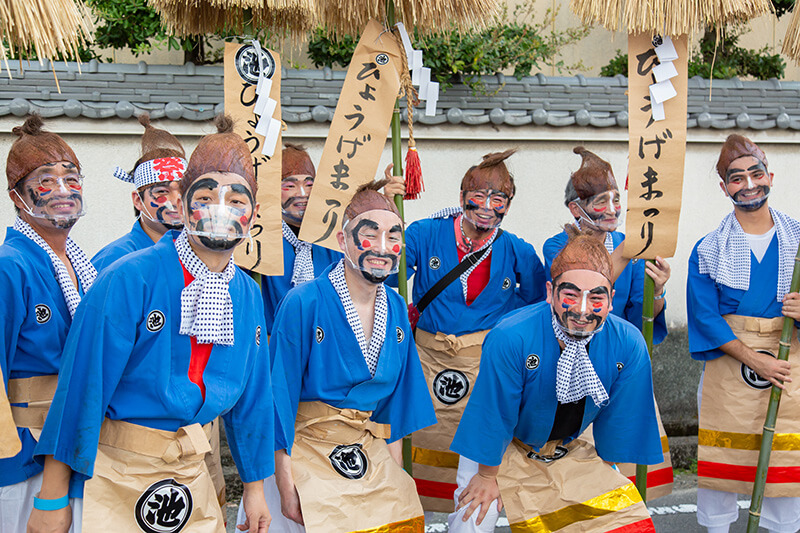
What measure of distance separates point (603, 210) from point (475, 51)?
6.95ft

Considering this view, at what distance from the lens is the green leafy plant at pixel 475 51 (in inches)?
249

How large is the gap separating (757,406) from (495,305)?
1.60 meters

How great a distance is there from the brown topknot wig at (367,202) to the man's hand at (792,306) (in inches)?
87.3

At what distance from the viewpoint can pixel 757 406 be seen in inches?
180

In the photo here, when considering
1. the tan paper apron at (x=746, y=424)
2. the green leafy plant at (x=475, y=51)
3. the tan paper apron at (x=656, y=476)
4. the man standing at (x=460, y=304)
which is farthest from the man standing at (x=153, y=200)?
the tan paper apron at (x=746, y=424)

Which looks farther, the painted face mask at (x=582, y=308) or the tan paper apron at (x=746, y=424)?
the tan paper apron at (x=746, y=424)

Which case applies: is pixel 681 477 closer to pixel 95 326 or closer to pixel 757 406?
pixel 757 406

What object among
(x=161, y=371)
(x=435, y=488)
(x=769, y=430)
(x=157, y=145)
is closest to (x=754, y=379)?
(x=769, y=430)

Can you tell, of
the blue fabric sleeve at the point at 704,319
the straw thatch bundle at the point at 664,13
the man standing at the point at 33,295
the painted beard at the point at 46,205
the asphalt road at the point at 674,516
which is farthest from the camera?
the asphalt road at the point at 674,516

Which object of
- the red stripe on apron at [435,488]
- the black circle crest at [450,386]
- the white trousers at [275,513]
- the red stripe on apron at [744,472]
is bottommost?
the red stripe on apron at [435,488]

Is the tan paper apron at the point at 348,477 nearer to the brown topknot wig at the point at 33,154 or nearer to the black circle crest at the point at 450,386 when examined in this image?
the black circle crest at the point at 450,386

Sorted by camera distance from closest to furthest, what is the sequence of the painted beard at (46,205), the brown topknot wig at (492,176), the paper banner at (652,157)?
the painted beard at (46,205) < the paper banner at (652,157) < the brown topknot wig at (492,176)

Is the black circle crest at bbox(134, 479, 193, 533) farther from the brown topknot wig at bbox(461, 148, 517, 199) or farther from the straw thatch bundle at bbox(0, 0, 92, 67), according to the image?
the brown topknot wig at bbox(461, 148, 517, 199)

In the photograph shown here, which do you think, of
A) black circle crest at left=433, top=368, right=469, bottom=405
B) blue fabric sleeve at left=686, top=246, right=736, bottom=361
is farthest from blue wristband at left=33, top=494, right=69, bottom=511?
blue fabric sleeve at left=686, top=246, right=736, bottom=361
